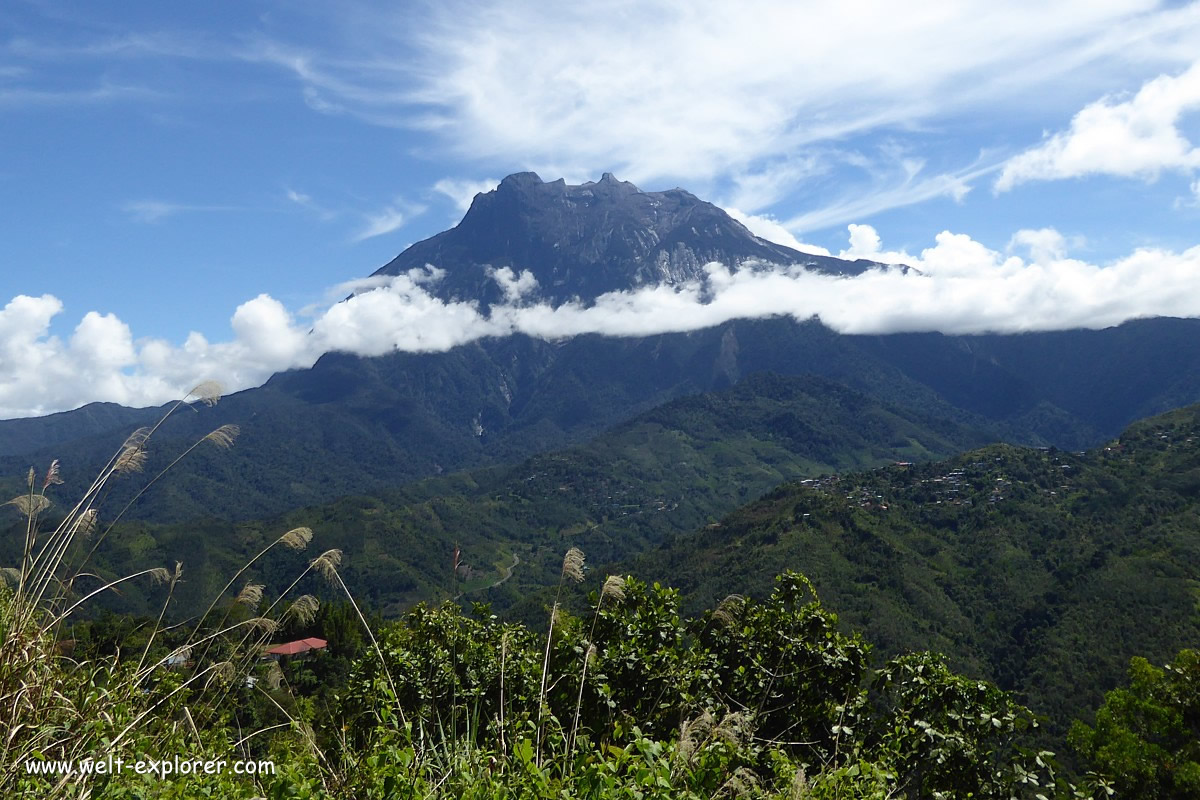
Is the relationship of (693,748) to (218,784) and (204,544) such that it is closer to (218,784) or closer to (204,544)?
(218,784)

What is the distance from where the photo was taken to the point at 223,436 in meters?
5.90

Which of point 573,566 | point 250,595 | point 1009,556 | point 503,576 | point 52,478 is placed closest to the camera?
point 250,595

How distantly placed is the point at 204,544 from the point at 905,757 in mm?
186679

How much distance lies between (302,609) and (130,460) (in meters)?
1.65

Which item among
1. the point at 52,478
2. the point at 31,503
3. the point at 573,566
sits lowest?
the point at 573,566

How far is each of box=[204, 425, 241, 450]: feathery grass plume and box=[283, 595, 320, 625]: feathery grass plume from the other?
133 cm

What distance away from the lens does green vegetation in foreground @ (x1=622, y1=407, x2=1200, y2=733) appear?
77.6 metres

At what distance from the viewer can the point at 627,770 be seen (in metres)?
4.08

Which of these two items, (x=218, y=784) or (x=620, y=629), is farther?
(x=620, y=629)

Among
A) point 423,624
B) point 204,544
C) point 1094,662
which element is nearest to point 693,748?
point 423,624

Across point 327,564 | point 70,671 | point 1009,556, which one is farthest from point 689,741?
point 1009,556

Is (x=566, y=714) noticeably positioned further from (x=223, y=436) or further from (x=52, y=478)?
(x=52, y=478)

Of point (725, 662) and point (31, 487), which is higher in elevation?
point (31, 487)

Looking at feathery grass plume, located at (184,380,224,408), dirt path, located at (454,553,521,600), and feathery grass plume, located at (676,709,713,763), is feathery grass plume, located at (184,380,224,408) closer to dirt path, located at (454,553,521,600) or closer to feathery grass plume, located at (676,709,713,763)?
feathery grass plume, located at (676,709,713,763)
